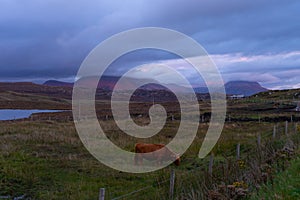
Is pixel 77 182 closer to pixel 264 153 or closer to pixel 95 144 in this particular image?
pixel 264 153

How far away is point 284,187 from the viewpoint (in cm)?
637

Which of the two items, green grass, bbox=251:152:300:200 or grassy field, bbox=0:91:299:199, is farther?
grassy field, bbox=0:91:299:199

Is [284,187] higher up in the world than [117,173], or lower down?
higher up

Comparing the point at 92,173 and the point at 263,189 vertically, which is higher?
the point at 263,189

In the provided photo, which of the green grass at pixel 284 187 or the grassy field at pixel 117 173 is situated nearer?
the green grass at pixel 284 187

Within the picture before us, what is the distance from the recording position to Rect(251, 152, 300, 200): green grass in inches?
228

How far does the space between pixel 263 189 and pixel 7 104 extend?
437 ft

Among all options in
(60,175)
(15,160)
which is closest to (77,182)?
(60,175)

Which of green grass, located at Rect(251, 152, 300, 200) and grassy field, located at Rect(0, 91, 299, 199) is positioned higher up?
green grass, located at Rect(251, 152, 300, 200)

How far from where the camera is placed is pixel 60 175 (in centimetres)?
1363

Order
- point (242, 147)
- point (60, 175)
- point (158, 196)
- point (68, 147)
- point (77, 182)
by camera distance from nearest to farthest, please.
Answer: point (158, 196), point (77, 182), point (60, 175), point (242, 147), point (68, 147)

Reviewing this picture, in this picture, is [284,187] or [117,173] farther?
[117,173]

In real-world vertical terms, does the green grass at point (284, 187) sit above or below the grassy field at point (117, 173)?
above

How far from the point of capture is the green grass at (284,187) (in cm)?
579
